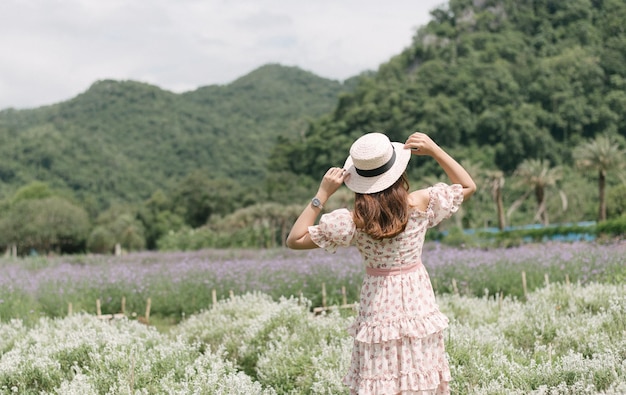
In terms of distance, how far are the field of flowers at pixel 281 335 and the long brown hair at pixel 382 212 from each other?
198 centimetres

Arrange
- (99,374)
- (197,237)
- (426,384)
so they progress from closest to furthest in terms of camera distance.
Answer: (426,384), (99,374), (197,237)

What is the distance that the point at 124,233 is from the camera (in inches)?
2232

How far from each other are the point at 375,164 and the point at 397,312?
88 cm

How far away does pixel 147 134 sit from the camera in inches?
4087

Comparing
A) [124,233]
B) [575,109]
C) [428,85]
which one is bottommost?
[124,233]

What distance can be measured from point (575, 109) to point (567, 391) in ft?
254

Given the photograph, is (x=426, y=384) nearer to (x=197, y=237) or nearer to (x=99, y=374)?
(x=99, y=374)

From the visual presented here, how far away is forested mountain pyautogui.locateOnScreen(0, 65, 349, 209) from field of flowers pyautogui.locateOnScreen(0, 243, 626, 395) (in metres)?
60.7

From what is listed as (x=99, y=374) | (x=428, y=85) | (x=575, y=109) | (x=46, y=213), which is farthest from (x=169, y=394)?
(x=428, y=85)

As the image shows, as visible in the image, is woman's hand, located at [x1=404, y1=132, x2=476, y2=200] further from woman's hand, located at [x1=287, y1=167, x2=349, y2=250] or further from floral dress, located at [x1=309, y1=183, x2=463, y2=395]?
woman's hand, located at [x1=287, y1=167, x2=349, y2=250]

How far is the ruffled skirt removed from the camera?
364cm

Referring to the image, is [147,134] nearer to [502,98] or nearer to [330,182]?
[502,98]

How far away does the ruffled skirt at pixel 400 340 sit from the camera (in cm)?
364

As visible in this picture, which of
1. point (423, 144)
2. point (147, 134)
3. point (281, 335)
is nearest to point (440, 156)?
point (423, 144)
